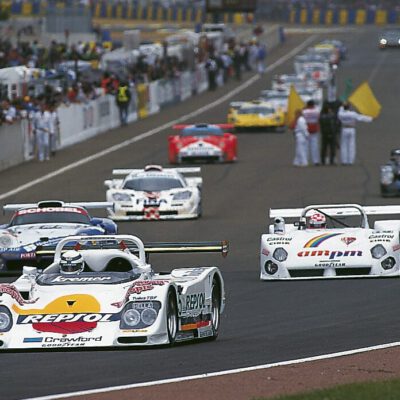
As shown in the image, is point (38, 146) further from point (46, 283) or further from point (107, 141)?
point (46, 283)

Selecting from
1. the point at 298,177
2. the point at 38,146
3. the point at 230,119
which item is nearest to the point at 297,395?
the point at 298,177

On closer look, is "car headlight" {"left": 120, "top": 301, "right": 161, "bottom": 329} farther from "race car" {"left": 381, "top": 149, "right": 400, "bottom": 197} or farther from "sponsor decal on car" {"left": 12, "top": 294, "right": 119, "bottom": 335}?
"race car" {"left": 381, "top": 149, "right": 400, "bottom": 197}

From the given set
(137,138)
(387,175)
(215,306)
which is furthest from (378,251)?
(137,138)

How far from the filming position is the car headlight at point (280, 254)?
68.0 ft

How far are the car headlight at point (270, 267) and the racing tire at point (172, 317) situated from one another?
6896 mm

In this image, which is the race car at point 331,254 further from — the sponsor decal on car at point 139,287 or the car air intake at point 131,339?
the car air intake at point 131,339

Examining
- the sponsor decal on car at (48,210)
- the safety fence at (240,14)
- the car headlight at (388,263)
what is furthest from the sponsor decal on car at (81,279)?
the safety fence at (240,14)

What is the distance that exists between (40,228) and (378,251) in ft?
17.5

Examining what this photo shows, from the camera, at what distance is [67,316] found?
1361cm

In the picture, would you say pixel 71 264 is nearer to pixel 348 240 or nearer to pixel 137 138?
pixel 348 240

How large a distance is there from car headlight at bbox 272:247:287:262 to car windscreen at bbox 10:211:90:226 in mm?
4089

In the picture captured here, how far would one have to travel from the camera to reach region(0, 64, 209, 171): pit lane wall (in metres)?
40.6

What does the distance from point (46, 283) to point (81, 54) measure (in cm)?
5091

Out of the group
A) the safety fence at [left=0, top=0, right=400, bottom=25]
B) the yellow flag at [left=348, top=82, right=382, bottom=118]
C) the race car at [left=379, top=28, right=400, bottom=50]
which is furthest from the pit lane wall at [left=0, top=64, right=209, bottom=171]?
the safety fence at [left=0, top=0, right=400, bottom=25]
